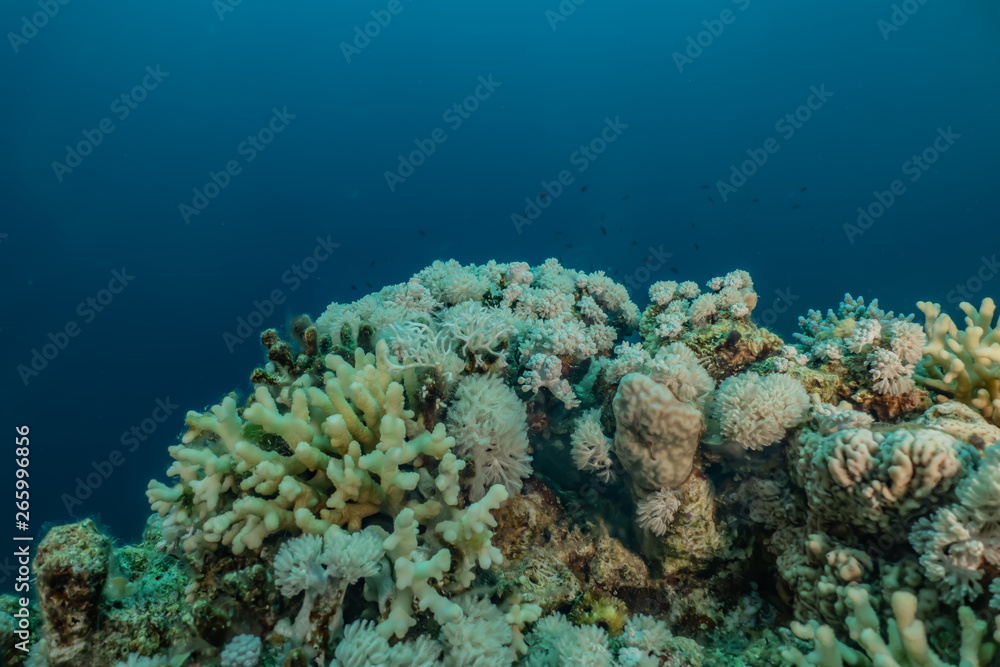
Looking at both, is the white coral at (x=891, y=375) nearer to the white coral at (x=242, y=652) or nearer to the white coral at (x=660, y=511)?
the white coral at (x=660, y=511)

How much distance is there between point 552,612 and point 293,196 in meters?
74.2

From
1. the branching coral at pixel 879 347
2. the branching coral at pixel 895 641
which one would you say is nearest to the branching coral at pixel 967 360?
the branching coral at pixel 879 347

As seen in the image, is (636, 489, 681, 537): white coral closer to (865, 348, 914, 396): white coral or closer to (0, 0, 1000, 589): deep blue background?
(865, 348, 914, 396): white coral

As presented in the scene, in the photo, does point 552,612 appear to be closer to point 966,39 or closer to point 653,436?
point 653,436

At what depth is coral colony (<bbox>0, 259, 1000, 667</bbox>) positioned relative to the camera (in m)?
2.57

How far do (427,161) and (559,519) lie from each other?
80.0m

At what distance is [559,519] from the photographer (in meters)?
4.12

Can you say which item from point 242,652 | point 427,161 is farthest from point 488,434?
point 427,161

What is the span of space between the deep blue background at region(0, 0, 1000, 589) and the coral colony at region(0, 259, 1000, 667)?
3983 centimetres

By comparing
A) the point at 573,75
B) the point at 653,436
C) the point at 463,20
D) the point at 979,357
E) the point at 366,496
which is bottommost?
the point at 366,496

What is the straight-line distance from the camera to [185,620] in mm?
2834

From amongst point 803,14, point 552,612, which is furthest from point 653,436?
point 803,14

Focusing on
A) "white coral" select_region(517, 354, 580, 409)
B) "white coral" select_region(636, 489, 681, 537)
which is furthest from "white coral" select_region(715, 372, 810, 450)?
"white coral" select_region(517, 354, 580, 409)

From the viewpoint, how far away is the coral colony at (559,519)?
8.43 feet
